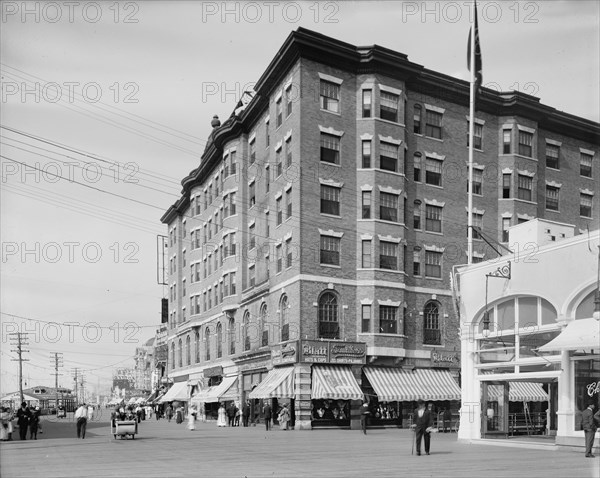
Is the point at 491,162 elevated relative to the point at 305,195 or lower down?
elevated

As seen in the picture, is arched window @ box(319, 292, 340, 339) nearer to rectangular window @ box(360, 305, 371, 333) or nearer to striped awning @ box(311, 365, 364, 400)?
rectangular window @ box(360, 305, 371, 333)

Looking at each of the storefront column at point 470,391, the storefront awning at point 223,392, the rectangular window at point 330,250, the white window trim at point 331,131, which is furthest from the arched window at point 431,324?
the storefront column at point 470,391

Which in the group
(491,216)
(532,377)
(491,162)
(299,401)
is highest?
(491,162)

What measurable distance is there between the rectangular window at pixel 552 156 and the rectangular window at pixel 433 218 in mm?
10136

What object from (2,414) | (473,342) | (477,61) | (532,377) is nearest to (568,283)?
(532,377)

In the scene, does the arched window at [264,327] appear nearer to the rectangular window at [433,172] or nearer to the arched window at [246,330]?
the arched window at [246,330]

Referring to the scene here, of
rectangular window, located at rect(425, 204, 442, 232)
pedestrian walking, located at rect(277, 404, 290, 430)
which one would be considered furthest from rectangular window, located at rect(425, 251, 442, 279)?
pedestrian walking, located at rect(277, 404, 290, 430)

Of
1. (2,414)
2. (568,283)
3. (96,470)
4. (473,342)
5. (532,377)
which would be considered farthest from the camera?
(2,414)

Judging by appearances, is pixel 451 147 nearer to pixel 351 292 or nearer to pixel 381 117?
pixel 381 117

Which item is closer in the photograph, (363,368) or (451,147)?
(363,368)

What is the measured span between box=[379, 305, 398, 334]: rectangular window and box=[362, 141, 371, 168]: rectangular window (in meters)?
8.29

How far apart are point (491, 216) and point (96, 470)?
3646 cm

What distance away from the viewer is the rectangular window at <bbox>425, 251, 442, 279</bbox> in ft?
153

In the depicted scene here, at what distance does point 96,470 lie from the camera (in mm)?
18125
